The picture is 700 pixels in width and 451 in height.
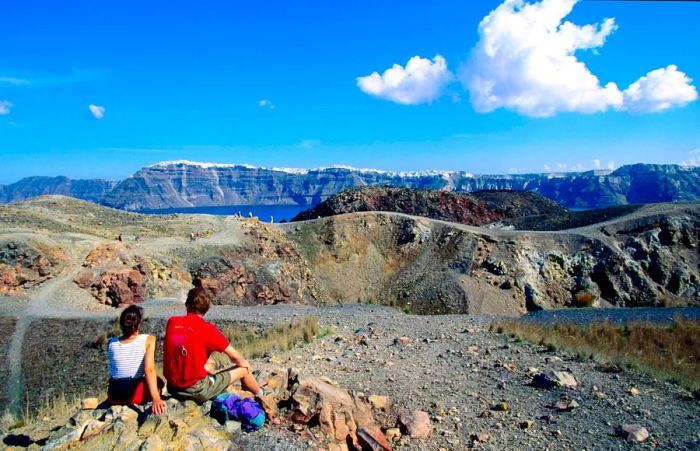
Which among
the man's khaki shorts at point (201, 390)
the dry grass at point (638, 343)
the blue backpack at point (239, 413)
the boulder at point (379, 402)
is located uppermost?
the man's khaki shorts at point (201, 390)

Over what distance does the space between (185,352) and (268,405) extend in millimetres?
1671

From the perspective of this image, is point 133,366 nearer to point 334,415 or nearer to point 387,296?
point 334,415

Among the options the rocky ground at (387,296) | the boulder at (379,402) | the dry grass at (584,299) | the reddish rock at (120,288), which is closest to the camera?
the boulder at (379,402)

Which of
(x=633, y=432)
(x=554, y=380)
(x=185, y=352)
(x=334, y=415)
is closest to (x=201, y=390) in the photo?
(x=185, y=352)

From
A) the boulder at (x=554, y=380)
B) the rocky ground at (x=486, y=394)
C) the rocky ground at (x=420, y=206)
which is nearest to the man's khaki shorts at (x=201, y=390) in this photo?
the rocky ground at (x=486, y=394)

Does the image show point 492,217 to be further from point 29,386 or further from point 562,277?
point 29,386

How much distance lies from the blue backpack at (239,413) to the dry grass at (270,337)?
5918mm

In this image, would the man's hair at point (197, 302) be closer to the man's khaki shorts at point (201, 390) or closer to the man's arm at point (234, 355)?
the man's arm at point (234, 355)

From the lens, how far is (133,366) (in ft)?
20.8

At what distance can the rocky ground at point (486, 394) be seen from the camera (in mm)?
7391

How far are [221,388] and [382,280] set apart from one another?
2847 cm

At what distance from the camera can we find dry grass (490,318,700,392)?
11594 mm

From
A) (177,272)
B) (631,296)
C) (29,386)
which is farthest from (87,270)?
(631,296)

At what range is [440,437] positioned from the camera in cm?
749
